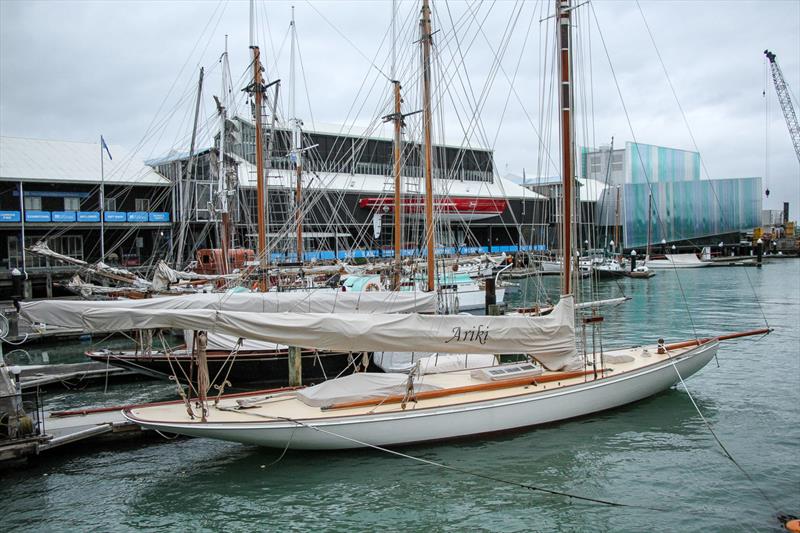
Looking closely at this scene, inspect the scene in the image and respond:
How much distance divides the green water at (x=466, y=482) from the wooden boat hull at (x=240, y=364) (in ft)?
19.6

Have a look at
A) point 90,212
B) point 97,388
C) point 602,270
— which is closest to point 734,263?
point 602,270

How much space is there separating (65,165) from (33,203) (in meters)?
Result: 4.68

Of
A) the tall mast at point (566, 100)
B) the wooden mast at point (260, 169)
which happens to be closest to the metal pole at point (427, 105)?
the tall mast at point (566, 100)

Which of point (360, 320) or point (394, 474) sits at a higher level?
point (360, 320)

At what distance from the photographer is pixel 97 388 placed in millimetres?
24344

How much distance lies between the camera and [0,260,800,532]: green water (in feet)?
40.4

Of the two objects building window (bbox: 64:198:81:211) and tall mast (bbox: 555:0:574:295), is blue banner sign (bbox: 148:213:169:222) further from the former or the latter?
tall mast (bbox: 555:0:574:295)

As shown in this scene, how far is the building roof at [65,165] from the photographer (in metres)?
53.1

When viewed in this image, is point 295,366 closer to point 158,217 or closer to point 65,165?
point 158,217

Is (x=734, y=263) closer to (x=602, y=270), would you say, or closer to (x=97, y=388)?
(x=602, y=270)

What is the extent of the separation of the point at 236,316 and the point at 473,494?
660 centimetres

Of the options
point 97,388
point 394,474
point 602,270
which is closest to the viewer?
point 394,474

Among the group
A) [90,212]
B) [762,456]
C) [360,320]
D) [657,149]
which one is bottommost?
[762,456]

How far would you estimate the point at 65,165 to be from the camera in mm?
56062
